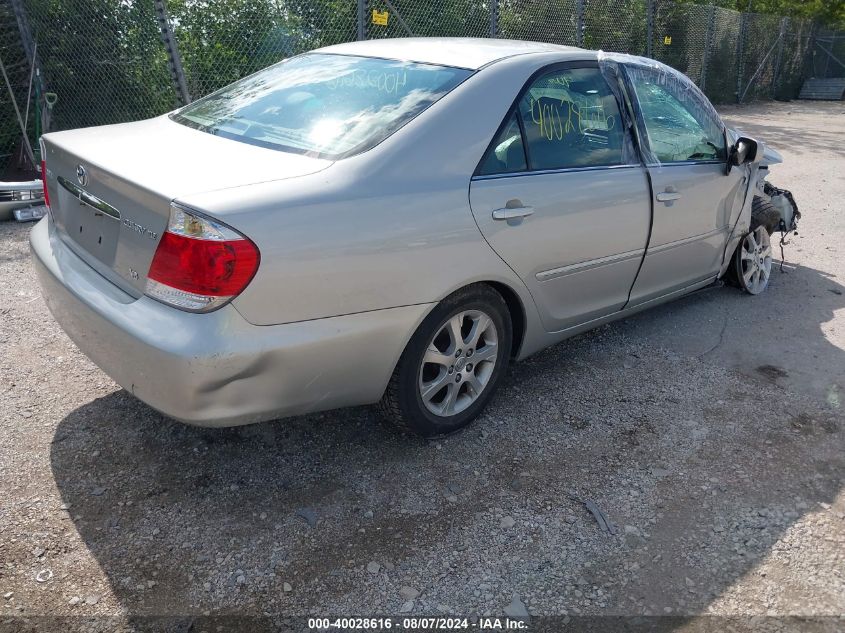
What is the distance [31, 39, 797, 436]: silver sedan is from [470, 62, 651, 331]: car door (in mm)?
11

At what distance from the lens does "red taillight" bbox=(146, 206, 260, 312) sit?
2346 millimetres

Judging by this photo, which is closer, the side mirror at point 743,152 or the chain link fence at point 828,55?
the side mirror at point 743,152

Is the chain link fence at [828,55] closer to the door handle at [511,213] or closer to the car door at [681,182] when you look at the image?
the car door at [681,182]

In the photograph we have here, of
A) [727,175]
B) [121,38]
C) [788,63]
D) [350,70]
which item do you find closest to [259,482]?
[350,70]

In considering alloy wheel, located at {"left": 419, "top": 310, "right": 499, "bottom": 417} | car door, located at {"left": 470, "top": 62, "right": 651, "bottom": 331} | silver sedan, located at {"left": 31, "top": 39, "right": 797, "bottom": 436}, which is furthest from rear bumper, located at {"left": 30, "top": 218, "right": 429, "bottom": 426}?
car door, located at {"left": 470, "top": 62, "right": 651, "bottom": 331}

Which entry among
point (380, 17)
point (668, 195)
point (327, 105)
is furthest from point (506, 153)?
point (380, 17)

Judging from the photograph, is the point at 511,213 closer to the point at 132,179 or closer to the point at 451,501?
the point at 451,501

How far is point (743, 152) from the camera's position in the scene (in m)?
4.36

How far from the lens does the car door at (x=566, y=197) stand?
3.12m

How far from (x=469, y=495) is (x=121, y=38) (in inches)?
289

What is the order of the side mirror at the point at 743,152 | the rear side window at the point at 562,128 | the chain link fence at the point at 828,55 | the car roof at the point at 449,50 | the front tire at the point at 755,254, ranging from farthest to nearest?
1. the chain link fence at the point at 828,55
2. the front tire at the point at 755,254
3. the side mirror at the point at 743,152
4. the car roof at the point at 449,50
5. the rear side window at the point at 562,128

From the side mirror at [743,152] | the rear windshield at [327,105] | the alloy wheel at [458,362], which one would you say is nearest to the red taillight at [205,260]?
the rear windshield at [327,105]

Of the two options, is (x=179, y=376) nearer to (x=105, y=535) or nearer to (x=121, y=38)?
(x=105, y=535)

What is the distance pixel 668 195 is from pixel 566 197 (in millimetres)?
907
